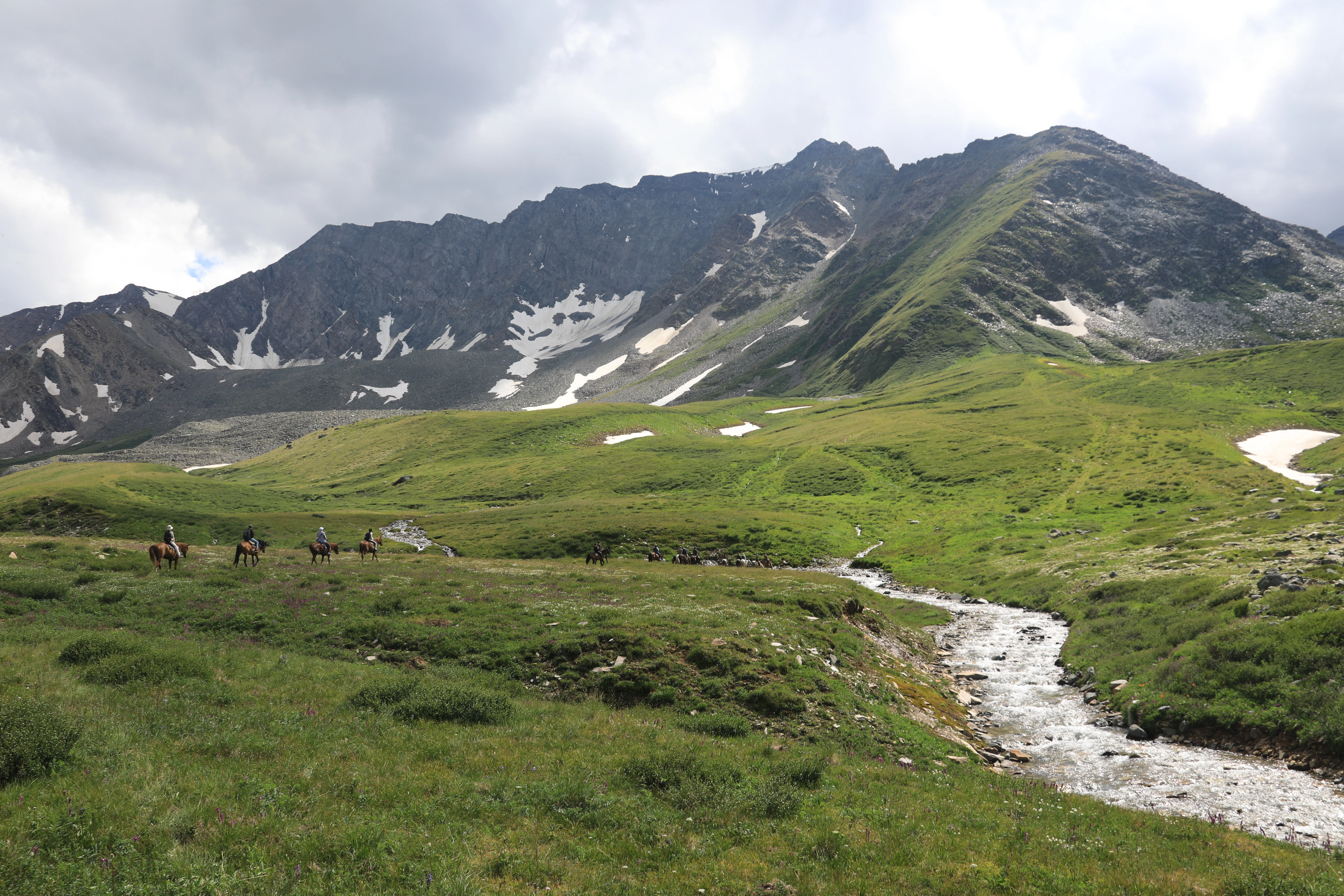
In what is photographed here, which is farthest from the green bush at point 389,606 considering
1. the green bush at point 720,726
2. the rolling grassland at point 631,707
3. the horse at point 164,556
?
the green bush at point 720,726

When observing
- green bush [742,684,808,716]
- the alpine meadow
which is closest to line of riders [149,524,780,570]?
the alpine meadow

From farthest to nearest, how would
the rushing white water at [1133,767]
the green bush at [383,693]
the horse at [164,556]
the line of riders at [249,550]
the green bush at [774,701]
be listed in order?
1. the line of riders at [249,550]
2. the horse at [164,556]
3. the green bush at [774,701]
4. the green bush at [383,693]
5. the rushing white water at [1133,767]

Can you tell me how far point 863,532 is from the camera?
2734 inches

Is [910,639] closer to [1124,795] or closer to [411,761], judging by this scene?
[1124,795]

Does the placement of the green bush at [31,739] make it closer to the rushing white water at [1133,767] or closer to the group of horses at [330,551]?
the rushing white water at [1133,767]

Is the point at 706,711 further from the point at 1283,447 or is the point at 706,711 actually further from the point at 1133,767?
the point at 1283,447

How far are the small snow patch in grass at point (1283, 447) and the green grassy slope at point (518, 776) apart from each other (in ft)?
228

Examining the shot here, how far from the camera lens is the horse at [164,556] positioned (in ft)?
108

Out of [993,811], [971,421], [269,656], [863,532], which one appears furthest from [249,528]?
[971,421]

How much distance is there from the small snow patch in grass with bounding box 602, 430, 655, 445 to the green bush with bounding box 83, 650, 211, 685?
120748 millimetres

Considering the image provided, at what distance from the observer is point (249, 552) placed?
38969 millimetres

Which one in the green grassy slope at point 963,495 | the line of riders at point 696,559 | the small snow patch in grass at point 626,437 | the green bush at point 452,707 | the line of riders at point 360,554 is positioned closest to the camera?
the green bush at point 452,707

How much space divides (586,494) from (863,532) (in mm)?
50124

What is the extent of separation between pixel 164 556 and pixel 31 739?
99.3 feet
